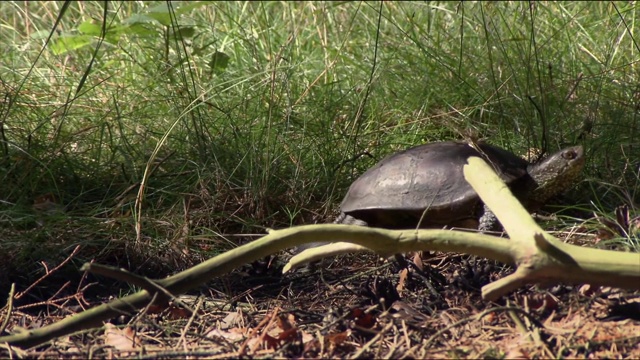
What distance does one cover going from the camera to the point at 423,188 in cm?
292

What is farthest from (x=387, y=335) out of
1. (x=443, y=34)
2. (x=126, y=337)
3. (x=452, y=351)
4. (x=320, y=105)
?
(x=443, y=34)

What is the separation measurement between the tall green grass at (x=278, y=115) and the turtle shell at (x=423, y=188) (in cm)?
15

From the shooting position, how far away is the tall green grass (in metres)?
3.07

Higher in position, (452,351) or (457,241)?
(457,241)

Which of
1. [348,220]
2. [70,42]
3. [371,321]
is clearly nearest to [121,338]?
[371,321]

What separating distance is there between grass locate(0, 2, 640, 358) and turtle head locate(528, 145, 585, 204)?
108mm

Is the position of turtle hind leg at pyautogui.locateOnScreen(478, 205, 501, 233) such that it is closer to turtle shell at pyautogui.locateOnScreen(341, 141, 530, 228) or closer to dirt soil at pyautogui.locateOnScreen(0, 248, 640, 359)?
turtle shell at pyautogui.locateOnScreen(341, 141, 530, 228)

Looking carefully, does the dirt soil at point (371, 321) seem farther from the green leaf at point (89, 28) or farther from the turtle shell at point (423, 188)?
the green leaf at point (89, 28)

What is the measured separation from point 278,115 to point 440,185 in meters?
0.94

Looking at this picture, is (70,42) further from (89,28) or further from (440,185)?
(440,185)

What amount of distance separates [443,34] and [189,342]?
2727mm

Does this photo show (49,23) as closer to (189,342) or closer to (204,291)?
(204,291)

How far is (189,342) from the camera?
2.09m

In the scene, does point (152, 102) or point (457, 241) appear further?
point (152, 102)
